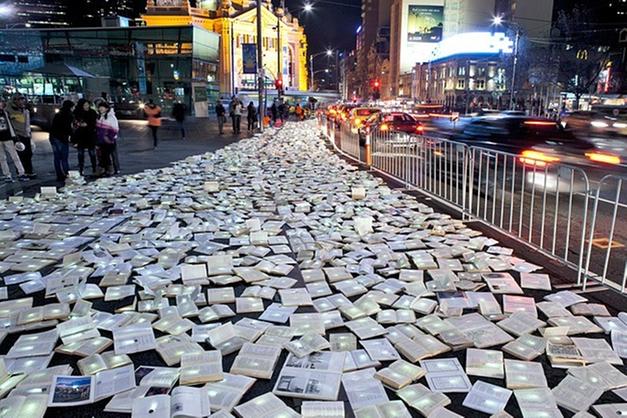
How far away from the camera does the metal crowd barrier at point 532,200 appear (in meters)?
5.50

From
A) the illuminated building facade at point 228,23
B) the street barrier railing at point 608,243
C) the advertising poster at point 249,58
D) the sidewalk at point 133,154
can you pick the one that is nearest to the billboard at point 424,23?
the illuminated building facade at point 228,23

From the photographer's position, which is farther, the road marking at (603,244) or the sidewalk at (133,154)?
the sidewalk at (133,154)

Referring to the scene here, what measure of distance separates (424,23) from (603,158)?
398 feet

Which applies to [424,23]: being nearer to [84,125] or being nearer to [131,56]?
[131,56]

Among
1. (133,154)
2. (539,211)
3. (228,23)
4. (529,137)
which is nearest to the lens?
(539,211)

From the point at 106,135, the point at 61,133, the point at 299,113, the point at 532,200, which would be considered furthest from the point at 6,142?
the point at 299,113

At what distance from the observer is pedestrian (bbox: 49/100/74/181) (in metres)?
11.2

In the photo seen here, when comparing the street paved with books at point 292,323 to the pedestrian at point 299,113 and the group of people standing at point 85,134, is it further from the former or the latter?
the pedestrian at point 299,113

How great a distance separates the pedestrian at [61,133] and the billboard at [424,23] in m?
127

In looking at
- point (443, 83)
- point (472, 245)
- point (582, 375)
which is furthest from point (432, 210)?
point (443, 83)

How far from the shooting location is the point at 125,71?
46219 millimetres

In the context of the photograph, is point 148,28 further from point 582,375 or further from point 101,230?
point 582,375

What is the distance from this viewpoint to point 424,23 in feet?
417

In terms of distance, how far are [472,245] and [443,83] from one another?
101903 mm
